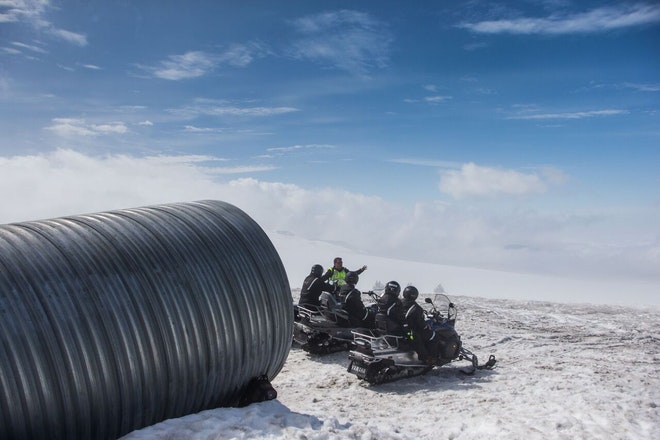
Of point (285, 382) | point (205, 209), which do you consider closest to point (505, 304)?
point (285, 382)

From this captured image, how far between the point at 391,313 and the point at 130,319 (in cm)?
556

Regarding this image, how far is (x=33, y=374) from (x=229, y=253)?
2956mm

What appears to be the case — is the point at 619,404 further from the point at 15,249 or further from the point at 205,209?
the point at 15,249

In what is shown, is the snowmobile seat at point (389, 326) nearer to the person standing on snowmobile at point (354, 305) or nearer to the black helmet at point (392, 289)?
the black helmet at point (392, 289)

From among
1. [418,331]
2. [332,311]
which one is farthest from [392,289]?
[332,311]

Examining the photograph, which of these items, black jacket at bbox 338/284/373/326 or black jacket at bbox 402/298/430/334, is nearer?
black jacket at bbox 402/298/430/334

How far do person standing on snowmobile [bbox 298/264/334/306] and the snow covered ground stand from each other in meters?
1.35

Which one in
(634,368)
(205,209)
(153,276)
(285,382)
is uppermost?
(205,209)

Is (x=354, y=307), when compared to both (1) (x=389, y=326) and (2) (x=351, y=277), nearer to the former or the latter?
(2) (x=351, y=277)

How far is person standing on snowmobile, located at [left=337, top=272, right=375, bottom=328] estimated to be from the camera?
39.5 feet

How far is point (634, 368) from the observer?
10.7 meters

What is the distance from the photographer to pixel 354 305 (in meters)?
12.1

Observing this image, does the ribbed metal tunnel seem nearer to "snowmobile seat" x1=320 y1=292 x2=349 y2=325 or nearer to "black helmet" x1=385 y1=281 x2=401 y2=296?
"black helmet" x1=385 y1=281 x2=401 y2=296

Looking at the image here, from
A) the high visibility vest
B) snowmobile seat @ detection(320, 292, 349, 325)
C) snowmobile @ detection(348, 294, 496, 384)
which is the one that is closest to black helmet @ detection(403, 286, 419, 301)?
snowmobile @ detection(348, 294, 496, 384)
